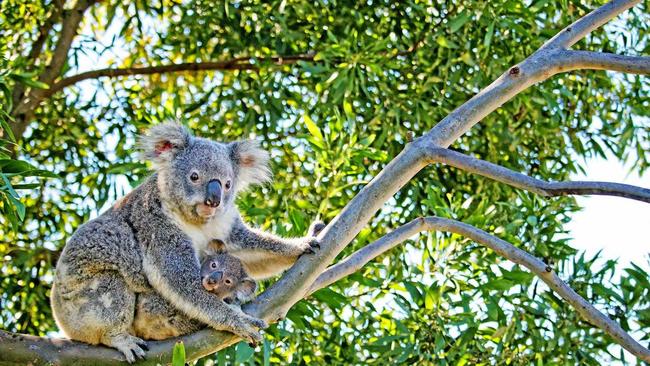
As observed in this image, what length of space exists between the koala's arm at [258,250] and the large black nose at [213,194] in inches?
9.6

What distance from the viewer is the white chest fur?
4660 mm

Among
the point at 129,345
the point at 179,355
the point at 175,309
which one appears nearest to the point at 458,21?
the point at 175,309

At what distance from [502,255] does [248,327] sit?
0.97 meters

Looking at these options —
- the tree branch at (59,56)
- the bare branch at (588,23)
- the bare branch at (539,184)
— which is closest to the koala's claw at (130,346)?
the bare branch at (539,184)

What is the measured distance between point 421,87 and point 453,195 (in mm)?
691

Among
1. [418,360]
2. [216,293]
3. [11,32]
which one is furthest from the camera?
[11,32]

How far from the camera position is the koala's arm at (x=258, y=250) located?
183 inches

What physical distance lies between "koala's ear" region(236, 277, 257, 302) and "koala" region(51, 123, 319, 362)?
18 cm

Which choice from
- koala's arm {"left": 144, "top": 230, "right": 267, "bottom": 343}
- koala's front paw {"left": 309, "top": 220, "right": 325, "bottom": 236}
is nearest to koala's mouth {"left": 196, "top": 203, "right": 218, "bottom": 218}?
koala's arm {"left": 144, "top": 230, "right": 267, "bottom": 343}

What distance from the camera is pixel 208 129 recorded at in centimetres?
721

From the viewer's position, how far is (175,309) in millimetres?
4402

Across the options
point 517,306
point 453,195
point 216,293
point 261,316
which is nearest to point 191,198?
point 216,293

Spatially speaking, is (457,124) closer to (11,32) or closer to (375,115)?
(375,115)

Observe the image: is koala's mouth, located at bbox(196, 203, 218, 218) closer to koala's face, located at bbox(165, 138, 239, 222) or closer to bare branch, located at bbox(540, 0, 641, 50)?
koala's face, located at bbox(165, 138, 239, 222)
